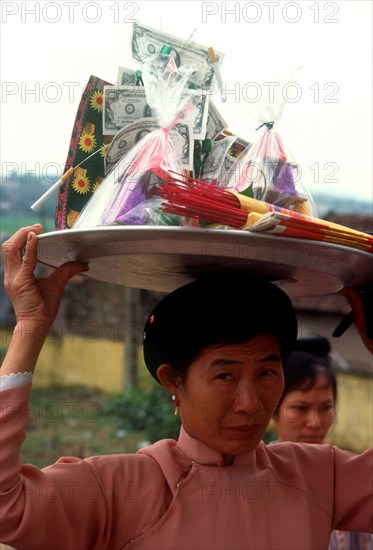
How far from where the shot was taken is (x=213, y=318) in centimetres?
212

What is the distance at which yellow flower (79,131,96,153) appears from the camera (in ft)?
6.87

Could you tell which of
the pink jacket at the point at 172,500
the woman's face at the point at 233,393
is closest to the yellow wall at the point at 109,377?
the pink jacket at the point at 172,500

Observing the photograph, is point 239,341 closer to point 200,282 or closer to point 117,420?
point 200,282

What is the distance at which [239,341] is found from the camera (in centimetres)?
211

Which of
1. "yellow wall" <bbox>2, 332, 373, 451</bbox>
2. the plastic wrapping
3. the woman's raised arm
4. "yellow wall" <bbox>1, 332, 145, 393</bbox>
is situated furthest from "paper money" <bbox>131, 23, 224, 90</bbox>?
"yellow wall" <bbox>1, 332, 145, 393</bbox>

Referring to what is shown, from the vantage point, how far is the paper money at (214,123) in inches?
86.3

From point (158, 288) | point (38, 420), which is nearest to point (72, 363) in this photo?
point (38, 420)

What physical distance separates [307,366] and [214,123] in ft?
5.50

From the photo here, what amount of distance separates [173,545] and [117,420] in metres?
10.4

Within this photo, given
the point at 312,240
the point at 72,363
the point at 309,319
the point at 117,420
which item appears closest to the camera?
the point at 312,240

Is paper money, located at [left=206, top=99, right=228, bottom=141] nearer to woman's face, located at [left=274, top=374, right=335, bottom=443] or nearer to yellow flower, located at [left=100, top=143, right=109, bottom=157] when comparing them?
yellow flower, located at [left=100, top=143, right=109, bottom=157]

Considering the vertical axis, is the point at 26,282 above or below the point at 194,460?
above

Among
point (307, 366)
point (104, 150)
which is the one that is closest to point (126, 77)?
point (104, 150)

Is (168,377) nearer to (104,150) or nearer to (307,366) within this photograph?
(104,150)
